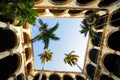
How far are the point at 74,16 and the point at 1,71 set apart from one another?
20.4m

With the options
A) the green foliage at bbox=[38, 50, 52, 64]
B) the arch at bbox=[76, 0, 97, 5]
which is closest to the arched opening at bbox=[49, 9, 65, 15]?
the arch at bbox=[76, 0, 97, 5]

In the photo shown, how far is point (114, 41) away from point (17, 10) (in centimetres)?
1872

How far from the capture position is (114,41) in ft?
108

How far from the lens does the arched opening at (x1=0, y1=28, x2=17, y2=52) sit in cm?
2928

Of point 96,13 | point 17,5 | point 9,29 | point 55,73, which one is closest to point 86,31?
point 96,13

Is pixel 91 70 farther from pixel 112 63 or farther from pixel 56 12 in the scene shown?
pixel 56 12

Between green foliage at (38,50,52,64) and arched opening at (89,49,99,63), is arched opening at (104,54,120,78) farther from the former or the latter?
green foliage at (38,50,52,64)

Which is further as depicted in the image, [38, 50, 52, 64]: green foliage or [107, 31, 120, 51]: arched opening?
[38, 50, 52, 64]: green foliage

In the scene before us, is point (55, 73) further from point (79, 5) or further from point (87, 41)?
point (79, 5)

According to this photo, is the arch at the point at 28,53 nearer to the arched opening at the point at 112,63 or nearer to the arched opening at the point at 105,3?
the arched opening at the point at 112,63

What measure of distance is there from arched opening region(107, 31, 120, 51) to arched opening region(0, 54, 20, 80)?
16494 millimetres

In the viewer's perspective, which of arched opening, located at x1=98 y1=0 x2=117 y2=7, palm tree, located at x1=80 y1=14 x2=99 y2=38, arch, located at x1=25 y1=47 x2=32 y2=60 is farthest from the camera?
arch, located at x1=25 y1=47 x2=32 y2=60

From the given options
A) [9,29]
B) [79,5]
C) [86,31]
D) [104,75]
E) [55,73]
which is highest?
[79,5]

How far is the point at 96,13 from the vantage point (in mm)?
36844
